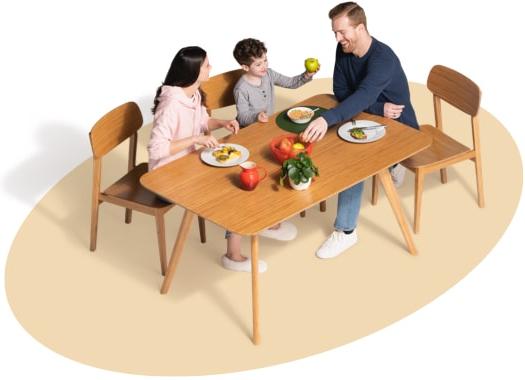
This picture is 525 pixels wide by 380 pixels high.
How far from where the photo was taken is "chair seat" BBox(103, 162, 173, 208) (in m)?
5.91

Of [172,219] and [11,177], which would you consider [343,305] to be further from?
[11,177]

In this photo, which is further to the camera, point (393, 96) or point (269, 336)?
point (393, 96)

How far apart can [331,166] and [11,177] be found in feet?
8.79

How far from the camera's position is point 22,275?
6.11m

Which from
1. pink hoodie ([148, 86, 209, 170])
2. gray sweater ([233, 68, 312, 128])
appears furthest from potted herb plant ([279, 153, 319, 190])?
gray sweater ([233, 68, 312, 128])

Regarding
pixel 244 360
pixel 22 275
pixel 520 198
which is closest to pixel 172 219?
pixel 22 275

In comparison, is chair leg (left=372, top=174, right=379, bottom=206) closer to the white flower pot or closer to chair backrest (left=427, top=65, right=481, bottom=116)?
chair backrest (left=427, top=65, right=481, bottom=116)

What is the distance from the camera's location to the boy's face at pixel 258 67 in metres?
6.19

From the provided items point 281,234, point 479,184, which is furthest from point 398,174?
point 281,234

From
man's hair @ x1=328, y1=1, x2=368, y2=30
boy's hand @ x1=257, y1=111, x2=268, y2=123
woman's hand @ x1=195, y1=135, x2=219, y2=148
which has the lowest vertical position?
Answer: boy's hand @ x1=257, y1=111, x2=268, y2=123

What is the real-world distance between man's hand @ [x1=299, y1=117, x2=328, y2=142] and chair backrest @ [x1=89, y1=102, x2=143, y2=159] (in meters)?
1.15

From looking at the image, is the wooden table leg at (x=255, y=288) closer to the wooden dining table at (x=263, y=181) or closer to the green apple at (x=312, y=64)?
the wooden dining table at (x=263, y=181)

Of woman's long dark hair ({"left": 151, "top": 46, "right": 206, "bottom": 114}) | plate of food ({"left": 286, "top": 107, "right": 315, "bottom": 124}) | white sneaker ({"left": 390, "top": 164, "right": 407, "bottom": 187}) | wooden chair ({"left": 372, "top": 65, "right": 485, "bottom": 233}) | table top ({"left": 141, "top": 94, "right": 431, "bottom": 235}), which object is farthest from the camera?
white sneaker ({"left": 390, "top": 164, "right": 407, "bottom": 187})

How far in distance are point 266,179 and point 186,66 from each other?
32.9 inches
